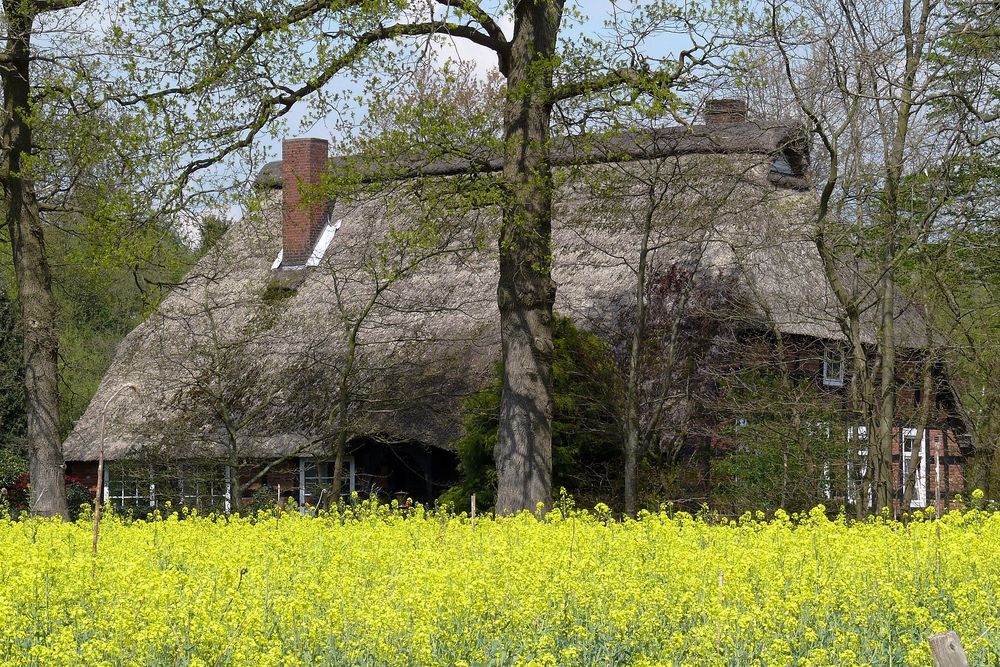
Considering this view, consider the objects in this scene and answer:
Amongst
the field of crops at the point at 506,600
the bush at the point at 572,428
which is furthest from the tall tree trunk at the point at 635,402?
the field of crops at the point at 506,600

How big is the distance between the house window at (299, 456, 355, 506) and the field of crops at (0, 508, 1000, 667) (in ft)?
40.5

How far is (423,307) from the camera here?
2375 centimetres

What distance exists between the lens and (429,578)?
288 inches

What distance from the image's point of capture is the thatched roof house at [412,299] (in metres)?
19.0

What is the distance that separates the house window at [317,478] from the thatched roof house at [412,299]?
1.14ft

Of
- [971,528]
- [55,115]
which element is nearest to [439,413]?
[55,115]

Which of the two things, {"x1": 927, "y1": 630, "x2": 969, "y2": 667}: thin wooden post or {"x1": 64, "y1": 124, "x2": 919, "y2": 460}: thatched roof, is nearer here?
{"x1": 927, "y1": 630, "x2": 969, "y2": 667}: thin wooden post

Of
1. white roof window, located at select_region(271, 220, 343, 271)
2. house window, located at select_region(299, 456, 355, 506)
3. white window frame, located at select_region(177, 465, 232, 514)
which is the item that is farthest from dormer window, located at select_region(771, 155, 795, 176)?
white window frame, located at select_region(177, 465, 232, 514)

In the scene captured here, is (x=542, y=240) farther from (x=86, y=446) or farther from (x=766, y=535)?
(x=86, y=446)

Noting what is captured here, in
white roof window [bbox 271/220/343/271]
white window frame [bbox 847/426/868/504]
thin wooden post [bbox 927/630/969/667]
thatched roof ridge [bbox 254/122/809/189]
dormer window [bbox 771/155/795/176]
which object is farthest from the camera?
white roof window [bbox 271/220/343/271]

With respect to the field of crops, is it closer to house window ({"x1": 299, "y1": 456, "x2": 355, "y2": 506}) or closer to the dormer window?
house window ({"x1": 299, "y1": 456, "x2": 355, "y2": 506})

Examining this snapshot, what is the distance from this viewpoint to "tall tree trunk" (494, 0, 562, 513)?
14930mm

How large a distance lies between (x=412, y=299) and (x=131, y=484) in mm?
6112

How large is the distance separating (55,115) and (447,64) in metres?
5.44
